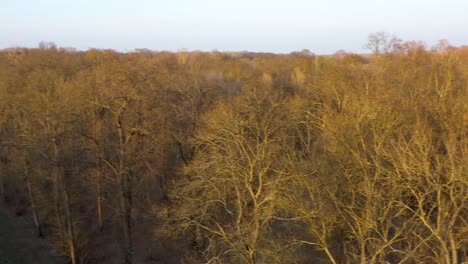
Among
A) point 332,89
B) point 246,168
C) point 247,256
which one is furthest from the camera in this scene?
point 332,89

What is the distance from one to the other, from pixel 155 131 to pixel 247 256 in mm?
10054

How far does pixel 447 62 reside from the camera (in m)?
22.4

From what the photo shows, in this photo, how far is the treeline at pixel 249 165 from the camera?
40.7 ft

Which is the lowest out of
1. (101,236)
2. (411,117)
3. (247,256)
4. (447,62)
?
(101,236)

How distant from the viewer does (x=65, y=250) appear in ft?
63.5

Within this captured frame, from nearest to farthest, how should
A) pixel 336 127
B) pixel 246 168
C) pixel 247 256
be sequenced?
1. pixel 247 256
2. pixel 246 168
3. pixel 336 127

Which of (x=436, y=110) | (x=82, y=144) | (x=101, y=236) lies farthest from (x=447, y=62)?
(x=101, y=236)

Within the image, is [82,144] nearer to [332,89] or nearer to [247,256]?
[247,256]

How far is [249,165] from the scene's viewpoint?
42.9 feet

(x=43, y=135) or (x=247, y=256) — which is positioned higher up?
(x=43, y=135)

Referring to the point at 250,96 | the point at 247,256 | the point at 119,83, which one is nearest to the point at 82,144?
the point at 119,83

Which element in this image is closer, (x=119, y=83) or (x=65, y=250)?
(x=119, y=83)

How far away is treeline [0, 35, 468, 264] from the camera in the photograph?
1241 centimetres

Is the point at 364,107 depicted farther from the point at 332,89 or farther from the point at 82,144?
the point at 82,144
